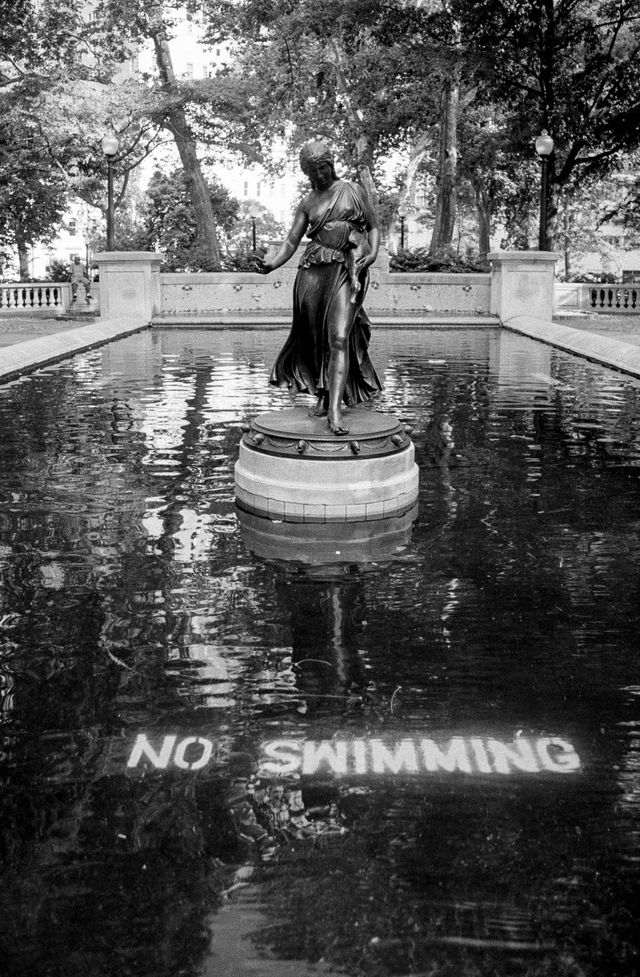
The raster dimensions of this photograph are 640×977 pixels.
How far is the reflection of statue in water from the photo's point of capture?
8.02 metres

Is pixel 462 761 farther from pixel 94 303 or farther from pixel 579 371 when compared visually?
pixel 94 303

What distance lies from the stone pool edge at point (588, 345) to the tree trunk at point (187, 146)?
39.6 feet

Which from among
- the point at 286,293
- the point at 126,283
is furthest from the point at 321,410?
the point at 286,293

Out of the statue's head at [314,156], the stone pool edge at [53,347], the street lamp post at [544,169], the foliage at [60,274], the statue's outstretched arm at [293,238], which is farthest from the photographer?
Answer: the foliage at [60,274]

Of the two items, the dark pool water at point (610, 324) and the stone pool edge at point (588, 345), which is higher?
the dark pool water at point (610, 324)

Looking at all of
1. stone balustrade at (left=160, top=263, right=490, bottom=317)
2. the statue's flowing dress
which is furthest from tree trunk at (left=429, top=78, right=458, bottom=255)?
the statue's flowing dress

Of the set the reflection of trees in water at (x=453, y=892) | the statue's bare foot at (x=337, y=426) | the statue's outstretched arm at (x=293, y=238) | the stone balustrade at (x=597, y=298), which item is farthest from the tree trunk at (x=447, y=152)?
the reflection of trees in water at (x=453, y=892)

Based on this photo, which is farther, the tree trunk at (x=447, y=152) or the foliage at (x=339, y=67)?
the tree trunk at (x=447, y=152)

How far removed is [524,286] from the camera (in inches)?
1165

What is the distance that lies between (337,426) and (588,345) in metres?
13.4

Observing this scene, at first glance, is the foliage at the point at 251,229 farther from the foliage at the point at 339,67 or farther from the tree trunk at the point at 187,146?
the foliage at the point at 339,67

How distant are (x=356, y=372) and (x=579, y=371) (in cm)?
965

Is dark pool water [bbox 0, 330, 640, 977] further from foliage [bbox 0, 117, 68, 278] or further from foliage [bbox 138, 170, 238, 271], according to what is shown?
foliage [bbox 138, 170, 238, 271]

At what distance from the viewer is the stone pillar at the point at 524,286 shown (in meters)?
29.3
